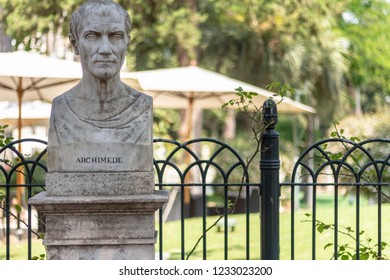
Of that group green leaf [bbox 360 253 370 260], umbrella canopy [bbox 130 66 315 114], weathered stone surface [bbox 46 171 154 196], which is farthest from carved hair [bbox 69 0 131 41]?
umbrella canopy [bbox 130 66 315 114]

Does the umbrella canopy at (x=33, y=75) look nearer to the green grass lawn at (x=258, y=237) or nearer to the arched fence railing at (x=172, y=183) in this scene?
the arched fence railing at (x=172, y=183)

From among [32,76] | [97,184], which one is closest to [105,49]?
[97,184]

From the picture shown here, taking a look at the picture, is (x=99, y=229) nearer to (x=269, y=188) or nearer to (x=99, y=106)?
(x=99, y=106)

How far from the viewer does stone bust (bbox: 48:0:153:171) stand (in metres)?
3.76

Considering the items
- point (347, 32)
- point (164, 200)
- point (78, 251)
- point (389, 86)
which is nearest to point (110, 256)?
point (78, 251)

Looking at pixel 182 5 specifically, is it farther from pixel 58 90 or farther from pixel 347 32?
pixel 347 32

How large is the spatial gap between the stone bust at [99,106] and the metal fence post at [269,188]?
108 centimetres

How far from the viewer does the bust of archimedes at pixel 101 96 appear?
147 inches

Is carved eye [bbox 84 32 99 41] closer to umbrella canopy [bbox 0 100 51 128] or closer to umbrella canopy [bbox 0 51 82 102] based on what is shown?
umbrella canopy [bbox 0 51 82 102]

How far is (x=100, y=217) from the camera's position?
3.87 meters

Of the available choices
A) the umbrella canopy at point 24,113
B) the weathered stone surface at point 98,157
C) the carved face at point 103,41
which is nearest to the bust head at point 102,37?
the carved face at point 103,41

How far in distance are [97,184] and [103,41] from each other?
815 millimetres

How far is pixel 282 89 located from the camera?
5.10 m

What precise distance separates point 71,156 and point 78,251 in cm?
56
